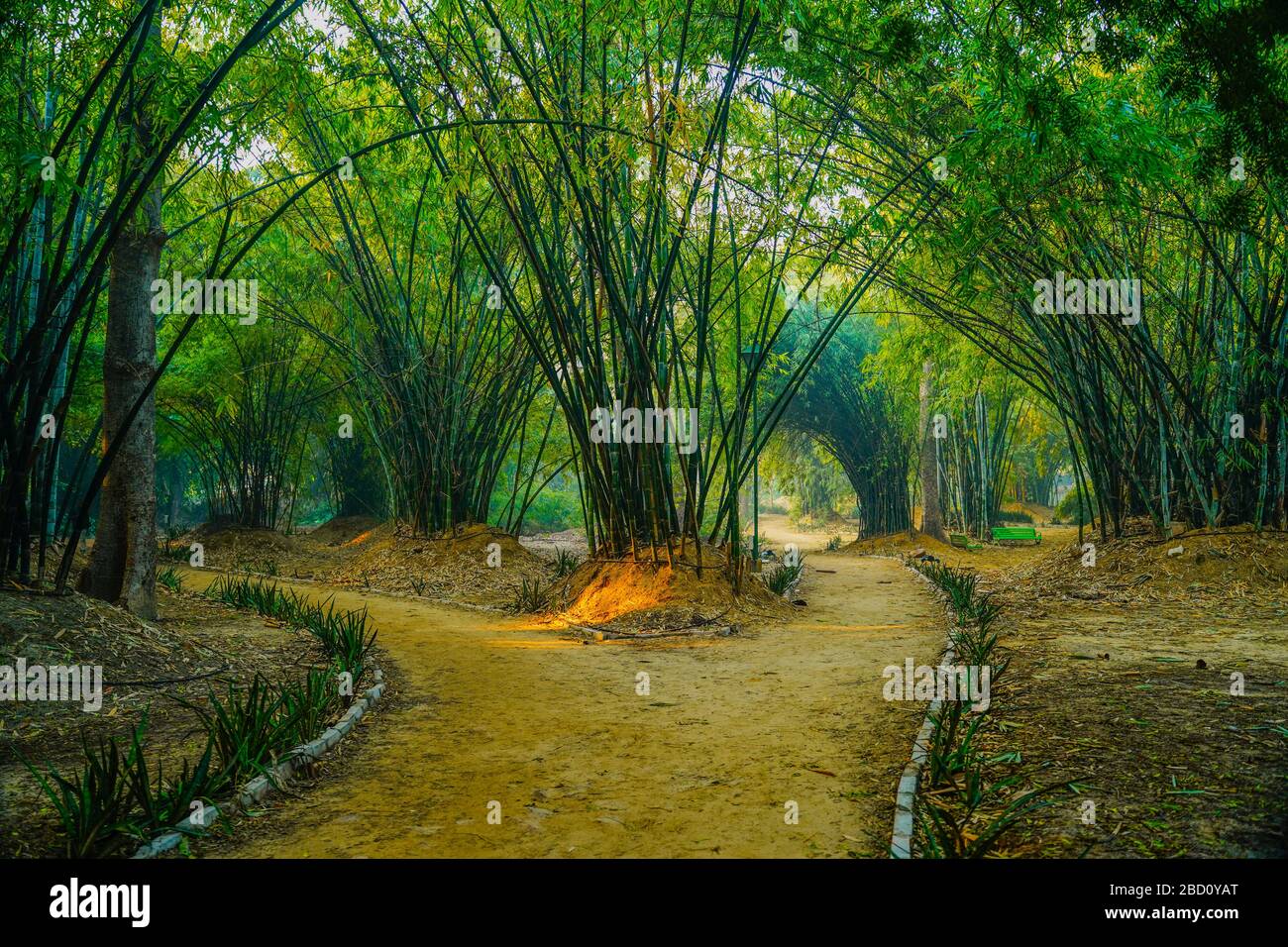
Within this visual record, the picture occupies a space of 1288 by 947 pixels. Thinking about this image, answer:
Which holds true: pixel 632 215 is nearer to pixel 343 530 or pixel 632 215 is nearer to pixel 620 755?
pixel 620 755

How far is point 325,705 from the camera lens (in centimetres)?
325

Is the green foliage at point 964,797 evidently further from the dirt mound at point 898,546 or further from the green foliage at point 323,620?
the dirt mound at point 898,546

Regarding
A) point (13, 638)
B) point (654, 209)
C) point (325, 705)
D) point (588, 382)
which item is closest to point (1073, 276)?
point (654, 209)

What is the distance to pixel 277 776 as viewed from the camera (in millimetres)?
2475

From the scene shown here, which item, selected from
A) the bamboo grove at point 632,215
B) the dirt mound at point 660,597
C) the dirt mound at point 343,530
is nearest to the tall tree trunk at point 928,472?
the bamboo grove at point 632,215

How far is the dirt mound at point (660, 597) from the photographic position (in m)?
5.51

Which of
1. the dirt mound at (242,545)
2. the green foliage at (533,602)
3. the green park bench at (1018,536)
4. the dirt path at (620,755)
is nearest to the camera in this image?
the dirt path at (620,755)

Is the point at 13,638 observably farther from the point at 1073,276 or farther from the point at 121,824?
the point at 1073,276

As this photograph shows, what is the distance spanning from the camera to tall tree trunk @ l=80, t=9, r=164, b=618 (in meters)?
4.57

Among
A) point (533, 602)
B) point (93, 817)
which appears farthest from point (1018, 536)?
point (93, 817)

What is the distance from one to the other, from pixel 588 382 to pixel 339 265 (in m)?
3.62

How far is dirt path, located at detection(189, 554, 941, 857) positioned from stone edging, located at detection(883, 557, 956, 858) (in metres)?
0.06

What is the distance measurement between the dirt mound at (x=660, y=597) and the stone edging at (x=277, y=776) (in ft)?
7.44

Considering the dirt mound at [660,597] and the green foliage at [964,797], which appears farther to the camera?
the dirt mound at [660,597]
